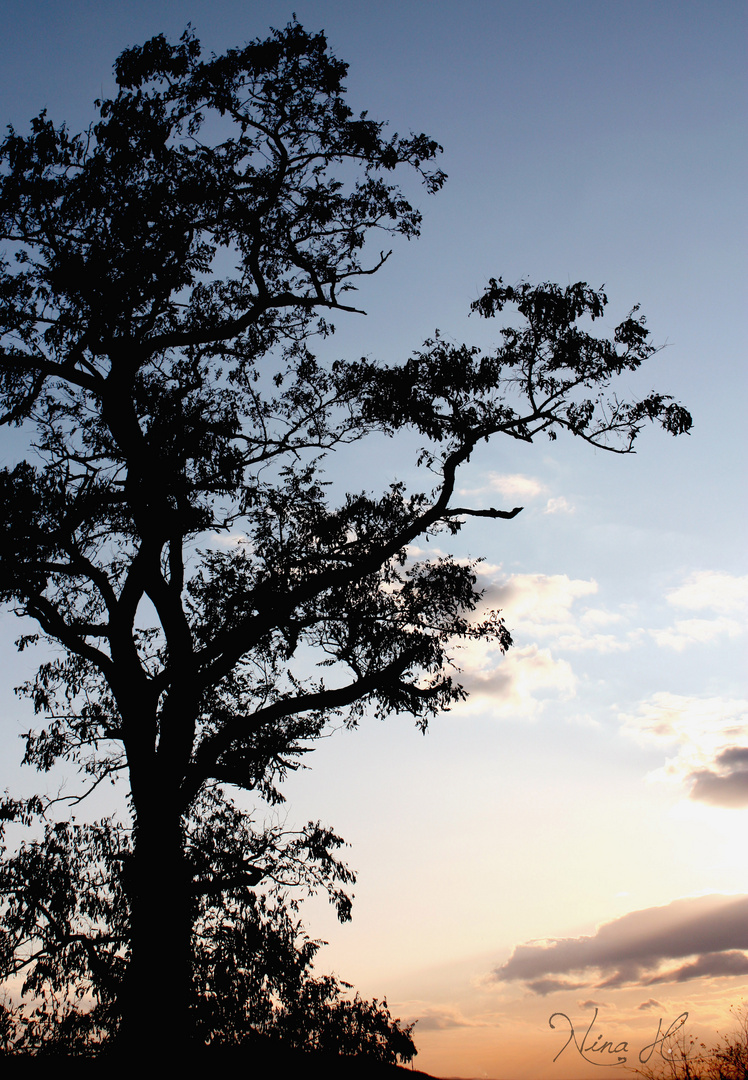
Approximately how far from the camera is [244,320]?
15.7m

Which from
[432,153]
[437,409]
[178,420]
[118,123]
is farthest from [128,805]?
[432,153]

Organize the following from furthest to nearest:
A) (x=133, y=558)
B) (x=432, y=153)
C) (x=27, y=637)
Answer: (x=432, y=153), (x=27, y=637), (x=133, y=558)

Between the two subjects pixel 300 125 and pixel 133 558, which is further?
pixel 300 125

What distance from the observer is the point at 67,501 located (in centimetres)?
1354

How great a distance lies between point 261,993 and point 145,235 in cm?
1252

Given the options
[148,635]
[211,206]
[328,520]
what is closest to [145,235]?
[211,206]

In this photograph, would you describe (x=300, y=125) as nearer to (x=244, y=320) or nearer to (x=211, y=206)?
(x=211, y=206)

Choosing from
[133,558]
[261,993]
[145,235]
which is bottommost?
[261,993]

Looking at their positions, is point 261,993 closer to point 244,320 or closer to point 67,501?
point 67,501

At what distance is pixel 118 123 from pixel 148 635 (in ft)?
28.8

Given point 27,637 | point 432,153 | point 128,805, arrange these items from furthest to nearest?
1. point 432,153
2. point 27,637
3. point 128,805

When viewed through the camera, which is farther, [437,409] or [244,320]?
[244,320]

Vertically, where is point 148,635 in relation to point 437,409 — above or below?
below

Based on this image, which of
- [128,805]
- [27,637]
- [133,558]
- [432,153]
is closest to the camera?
[128,805]
